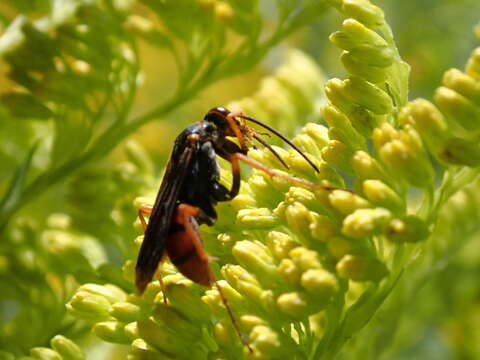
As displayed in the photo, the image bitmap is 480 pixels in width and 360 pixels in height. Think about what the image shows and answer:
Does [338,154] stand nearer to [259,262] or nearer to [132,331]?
[259,262]

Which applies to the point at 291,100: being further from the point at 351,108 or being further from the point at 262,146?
the point at 351,108

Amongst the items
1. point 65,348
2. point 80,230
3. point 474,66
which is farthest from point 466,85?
point 80,230

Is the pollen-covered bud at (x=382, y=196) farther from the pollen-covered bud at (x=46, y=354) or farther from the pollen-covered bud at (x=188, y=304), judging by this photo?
the pollen-covered bud at (x=46, y=354)

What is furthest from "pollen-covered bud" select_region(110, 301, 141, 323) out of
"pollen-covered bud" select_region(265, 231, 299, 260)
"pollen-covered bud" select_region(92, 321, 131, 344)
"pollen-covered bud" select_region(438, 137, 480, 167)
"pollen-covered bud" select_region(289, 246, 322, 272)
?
"pollen-covered bud" select_region(438, 137, 480, 167)

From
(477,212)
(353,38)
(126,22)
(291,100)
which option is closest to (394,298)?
(477,212)

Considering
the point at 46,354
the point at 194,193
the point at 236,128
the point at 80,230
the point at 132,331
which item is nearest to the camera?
the point at 132,331
